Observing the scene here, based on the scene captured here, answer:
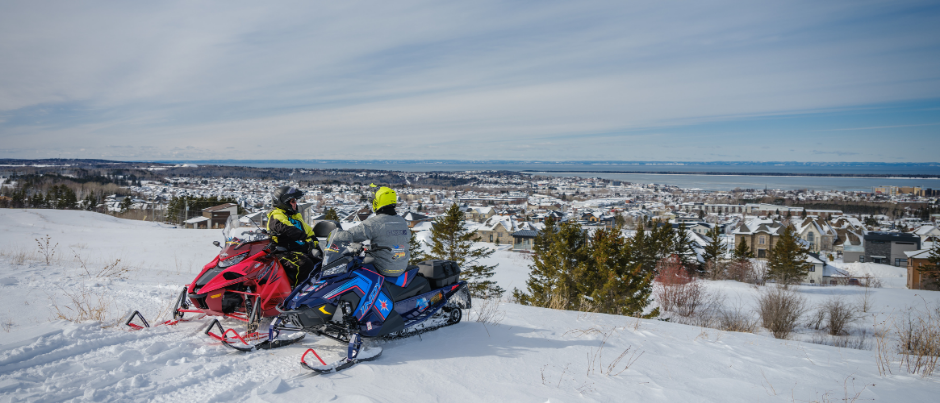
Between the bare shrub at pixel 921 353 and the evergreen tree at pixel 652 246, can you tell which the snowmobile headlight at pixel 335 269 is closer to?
the bare shrub at pixel 921 353

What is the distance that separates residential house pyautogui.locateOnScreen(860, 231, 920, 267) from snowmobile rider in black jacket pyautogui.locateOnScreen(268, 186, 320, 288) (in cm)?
6707

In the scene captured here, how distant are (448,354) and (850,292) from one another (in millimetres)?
36986

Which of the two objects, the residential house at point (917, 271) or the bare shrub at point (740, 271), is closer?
the residential house at point (917, 271)

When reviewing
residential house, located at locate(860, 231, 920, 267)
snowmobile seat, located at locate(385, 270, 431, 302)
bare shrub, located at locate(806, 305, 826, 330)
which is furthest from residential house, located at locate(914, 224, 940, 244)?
snowmobile seat, located at locate(385, 270, 431, 302)

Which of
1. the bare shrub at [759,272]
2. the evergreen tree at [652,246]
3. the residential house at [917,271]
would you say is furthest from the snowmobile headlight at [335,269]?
the residential house at [917,271]

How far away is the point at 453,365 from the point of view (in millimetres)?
4391

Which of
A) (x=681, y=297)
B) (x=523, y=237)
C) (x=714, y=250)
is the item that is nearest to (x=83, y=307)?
(x=681, y=297)

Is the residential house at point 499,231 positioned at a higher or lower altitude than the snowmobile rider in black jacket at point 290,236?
lower

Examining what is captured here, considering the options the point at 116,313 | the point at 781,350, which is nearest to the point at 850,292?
the point at 781,350

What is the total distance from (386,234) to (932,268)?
4931 centimetres

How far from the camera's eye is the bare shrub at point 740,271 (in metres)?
43.0

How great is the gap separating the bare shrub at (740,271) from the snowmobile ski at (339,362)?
4753cm

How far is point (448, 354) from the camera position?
15.5ft

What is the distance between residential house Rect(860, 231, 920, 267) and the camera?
50.0 meters
